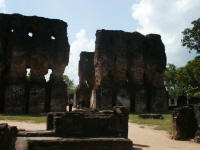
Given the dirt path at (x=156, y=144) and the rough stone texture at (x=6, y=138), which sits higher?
the rough stone texture at (x=6, y=138)

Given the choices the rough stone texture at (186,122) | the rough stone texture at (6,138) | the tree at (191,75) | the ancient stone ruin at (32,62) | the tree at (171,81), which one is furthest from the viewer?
the tree at (171,81)

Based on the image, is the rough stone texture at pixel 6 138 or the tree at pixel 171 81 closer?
the rough stone texture at pixel 6 138

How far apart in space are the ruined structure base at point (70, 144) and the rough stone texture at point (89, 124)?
0.96 metres

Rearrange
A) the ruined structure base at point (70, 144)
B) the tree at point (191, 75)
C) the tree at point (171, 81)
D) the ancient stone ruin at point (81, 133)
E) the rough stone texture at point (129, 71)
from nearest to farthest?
the ruined structure base at point (70, 144), the ancient stone ruin at point (81, 133), the tree at point (191, 75), the rough stone texture at point (129, 71), the tree at point (171, 81)

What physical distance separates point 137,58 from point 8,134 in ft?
73.5

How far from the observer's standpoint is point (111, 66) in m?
26.6

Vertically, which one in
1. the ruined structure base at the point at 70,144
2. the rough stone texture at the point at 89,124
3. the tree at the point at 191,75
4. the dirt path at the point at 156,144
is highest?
the tree at the point at 191,75

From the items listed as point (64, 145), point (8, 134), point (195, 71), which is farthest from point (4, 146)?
point (195, 71)

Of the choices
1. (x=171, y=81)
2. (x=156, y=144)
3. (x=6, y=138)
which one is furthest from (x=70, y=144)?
(x=171, y=81)

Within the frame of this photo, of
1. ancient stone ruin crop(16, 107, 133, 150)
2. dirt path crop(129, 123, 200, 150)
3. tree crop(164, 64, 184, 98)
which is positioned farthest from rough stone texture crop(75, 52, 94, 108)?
ancient stone ruin crop(16, 107, 133, 150)

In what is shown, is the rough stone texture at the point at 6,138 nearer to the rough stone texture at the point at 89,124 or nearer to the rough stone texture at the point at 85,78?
the rough stone texture at the point at 89,124

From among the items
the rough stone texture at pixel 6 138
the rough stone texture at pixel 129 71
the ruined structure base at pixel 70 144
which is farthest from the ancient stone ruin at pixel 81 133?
the rough stone texture at pixel 129 71

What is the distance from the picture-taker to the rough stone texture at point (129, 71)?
86.5 feet

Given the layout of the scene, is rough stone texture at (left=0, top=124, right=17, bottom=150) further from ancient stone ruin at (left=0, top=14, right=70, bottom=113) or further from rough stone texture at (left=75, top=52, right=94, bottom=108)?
rough stone texture at (left=75, top=52, right=94, bottom=108)
